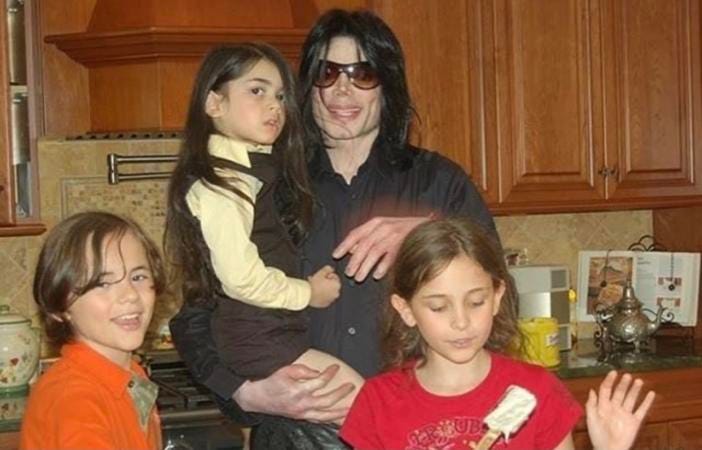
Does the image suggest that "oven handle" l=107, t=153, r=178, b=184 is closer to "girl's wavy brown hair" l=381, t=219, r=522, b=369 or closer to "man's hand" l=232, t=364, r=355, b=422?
"man's hand" l=232, t=364, r=355, b=422

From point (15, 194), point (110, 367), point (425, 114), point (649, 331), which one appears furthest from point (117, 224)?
point (649, 331)

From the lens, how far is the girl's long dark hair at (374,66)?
2.86 metres

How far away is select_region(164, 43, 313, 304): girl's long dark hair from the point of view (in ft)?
8.79

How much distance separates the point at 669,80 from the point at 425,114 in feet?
2.70

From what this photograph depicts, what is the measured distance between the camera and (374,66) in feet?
9.33

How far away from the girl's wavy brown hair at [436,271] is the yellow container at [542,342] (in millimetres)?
1468

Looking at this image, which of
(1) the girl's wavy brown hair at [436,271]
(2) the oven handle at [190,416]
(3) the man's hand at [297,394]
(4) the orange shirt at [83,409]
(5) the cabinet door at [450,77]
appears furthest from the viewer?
(5) the cabinet door at [450,77]

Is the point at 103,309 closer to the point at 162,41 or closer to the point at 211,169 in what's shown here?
the point at 211,169

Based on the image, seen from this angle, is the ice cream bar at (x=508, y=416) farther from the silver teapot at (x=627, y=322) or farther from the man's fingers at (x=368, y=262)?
the silver teapot at (x=627, y=322)

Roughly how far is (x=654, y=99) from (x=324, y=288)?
6.34 feet

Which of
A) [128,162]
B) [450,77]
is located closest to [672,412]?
[450,77]

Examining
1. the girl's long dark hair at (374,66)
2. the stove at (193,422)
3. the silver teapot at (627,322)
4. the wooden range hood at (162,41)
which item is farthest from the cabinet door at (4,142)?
the silver teapot at (627,322)

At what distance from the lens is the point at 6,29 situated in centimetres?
370

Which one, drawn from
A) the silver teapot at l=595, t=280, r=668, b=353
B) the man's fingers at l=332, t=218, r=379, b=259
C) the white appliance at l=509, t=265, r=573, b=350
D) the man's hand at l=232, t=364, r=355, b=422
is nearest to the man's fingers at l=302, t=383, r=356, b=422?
the man's hand at l=232, t=364, r=355, b=422
